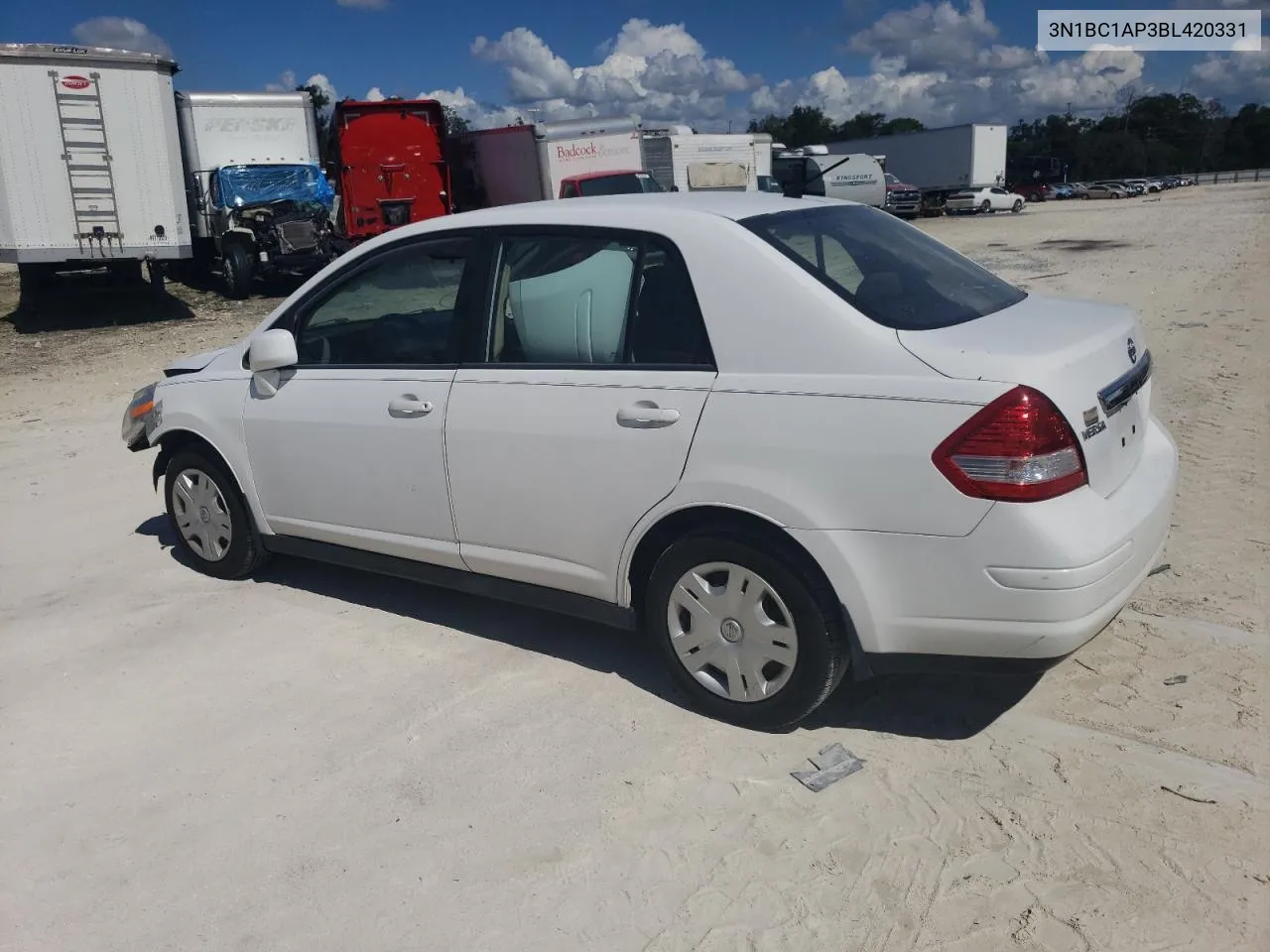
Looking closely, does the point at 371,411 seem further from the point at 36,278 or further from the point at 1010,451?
the point at 36,278

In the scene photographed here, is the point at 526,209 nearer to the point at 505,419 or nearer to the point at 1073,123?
the point at 505,419

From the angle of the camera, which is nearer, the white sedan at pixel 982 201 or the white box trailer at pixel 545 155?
the white box trailer at pixel 545 155

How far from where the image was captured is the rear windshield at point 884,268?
11.0 ft

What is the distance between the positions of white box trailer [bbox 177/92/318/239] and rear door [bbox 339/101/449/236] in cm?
116

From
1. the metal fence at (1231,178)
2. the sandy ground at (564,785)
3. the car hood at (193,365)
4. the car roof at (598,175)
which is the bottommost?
the sandy ground at (564,785)

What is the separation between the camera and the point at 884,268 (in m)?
3.68

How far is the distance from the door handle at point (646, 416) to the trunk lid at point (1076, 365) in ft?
2.56

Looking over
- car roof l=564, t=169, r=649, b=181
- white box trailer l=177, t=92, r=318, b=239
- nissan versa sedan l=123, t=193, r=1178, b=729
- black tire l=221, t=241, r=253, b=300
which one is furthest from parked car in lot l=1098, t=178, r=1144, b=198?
nissan versa sedan l=123, t=193, r=1178, b=729

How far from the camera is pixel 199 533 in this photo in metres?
5.20

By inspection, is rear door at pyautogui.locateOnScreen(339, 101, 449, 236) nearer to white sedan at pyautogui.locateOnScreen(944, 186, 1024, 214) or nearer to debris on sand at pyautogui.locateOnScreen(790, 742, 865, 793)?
debris on sand at pyautogui.locateOnScreen(790, 742, 865, 793)

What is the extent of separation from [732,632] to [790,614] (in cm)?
25

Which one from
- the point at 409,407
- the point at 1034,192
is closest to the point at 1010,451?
the point at 409,407

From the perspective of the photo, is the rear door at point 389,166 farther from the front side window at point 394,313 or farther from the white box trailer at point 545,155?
the front side window at point 394,313

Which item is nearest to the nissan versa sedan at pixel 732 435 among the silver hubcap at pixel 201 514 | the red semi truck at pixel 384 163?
the silver hubcap at pixel 201 514
